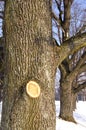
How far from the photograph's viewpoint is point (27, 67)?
4328 millimetres

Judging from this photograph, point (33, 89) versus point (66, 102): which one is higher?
point (33, 89)

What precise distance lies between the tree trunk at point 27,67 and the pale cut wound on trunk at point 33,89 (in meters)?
0.04

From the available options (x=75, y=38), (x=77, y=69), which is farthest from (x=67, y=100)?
(x=75, y=38)

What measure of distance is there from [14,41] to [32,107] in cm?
101

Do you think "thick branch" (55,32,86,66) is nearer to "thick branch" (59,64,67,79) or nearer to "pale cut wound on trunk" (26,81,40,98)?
"pale cut wound on trunk" (26,81,40,98)

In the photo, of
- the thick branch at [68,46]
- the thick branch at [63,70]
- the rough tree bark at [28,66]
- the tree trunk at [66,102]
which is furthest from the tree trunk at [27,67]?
the tree trunk at [66,102]

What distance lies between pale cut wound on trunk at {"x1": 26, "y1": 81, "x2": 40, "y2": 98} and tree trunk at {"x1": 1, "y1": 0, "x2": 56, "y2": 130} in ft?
0.12

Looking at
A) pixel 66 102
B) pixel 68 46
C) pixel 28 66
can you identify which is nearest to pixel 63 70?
pixel 66 102

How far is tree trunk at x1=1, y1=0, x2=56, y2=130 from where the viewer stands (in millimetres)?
4266

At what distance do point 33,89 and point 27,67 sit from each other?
13.4 inches

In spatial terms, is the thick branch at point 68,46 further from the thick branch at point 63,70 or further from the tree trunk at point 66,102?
the tree trunk at point 66,102

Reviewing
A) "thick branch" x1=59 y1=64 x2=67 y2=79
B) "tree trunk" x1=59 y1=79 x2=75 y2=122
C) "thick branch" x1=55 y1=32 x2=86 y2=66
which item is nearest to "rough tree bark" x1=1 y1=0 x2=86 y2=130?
"thick branch" x1=55 y1=32 x2=86 y2=66

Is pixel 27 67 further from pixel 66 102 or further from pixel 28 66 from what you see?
pixel 66 102

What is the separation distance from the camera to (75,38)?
4824 millimetres
